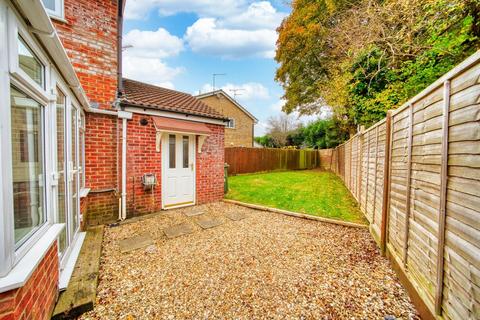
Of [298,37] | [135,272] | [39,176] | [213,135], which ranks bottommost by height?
[135,272]

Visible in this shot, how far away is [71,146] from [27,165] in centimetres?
163

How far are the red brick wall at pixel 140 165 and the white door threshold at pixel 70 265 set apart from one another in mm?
1564

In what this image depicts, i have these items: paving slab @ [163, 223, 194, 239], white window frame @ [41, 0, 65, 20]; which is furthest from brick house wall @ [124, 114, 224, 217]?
white window frame @ [41, 0, 65, 20]

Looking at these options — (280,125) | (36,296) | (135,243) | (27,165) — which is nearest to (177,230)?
(135,243)

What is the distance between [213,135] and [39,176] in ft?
16.9

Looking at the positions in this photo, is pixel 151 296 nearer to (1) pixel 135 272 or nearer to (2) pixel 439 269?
(1) pixel 135 272

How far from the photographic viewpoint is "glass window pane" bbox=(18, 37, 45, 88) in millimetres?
1669

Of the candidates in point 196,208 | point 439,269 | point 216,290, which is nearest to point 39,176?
point 216,290

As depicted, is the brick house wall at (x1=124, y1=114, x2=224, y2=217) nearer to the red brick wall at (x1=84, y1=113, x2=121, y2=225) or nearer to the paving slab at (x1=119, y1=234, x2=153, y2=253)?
the red brick wall at (x1=84, y1=113, x2=121, y2=225)

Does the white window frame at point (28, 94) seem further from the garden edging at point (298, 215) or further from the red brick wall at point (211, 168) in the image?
the garden edging at point (298, 215)

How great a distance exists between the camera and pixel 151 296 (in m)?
2.45

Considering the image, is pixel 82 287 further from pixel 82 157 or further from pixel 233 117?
pixel 233 117

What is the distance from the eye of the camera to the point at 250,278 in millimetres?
2793

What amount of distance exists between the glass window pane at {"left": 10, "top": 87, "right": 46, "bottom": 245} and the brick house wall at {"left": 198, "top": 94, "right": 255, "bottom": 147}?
60.7 feet
